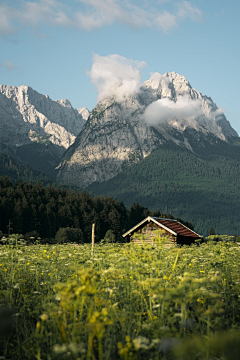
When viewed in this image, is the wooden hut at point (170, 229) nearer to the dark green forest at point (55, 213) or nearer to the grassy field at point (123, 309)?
the grassy field at point (123, 309)

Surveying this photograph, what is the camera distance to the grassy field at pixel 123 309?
4.45 m

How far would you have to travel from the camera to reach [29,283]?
8.91 m

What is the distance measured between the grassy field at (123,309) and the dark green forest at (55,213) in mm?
73812

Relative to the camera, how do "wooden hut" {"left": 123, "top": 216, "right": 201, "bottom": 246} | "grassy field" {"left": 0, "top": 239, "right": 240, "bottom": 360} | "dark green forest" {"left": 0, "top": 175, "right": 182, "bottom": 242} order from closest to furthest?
"grassy field" {"left": 0, "top": 239, "right": 240, "bottom": 360} < "wooden hut" {"left": 123, "top": 216, "right": 201, "bottom": 246} < "dark green forest" {"left": 0, "top": 175, "right": 182, "bottom": 242}

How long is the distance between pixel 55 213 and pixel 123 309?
300ft

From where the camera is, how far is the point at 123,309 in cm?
600

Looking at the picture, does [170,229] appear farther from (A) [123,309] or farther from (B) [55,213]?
(B) [55,213]

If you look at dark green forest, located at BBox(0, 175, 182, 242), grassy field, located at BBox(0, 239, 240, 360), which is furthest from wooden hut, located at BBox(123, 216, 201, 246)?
dark green forest, located at BBox(0, 175, 182, 242)

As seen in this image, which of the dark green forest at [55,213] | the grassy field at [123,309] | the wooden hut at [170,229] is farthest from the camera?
the dark green forest at [55,213]

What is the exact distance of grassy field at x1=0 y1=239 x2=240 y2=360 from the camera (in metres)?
4.45

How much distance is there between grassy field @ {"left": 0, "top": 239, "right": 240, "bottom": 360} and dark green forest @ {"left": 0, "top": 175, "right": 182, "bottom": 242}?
73812mm

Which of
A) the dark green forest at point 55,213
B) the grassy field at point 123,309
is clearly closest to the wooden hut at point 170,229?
the grassy field at point 123,309

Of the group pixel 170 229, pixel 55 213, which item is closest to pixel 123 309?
pixel 170 229

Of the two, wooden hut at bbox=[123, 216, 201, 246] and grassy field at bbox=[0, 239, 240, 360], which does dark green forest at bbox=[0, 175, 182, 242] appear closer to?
wooden hut at bbox=[123, 216, 201, 246]
